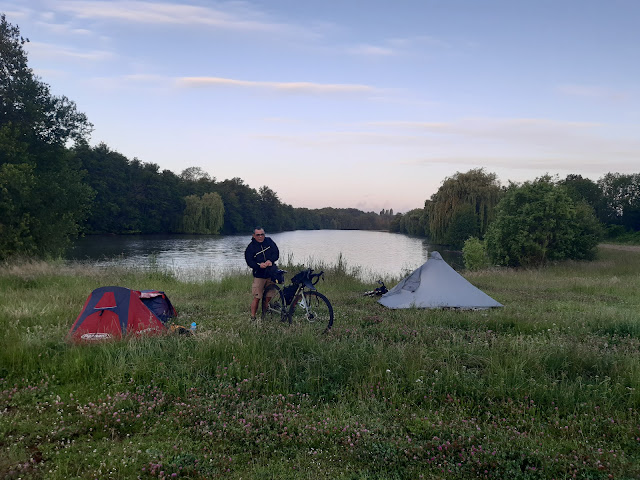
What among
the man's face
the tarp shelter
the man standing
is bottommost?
the tarp shelter

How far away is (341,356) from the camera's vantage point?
537 centimetres

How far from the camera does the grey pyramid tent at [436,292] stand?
10859mm

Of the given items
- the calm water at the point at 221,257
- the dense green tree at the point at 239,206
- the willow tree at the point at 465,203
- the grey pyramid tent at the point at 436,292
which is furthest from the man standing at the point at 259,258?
the dense green tree at the point at 239,206

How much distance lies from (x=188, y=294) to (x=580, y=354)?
10.5 metres

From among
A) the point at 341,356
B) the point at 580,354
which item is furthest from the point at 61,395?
the point at 580,354

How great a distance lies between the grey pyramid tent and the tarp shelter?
6178 mm

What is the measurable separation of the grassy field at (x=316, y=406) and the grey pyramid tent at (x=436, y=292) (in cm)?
370

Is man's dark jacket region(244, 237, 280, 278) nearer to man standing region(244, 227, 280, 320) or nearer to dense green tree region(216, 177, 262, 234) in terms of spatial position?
man standing region(244, 227, 280, 320)

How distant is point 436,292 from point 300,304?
4789mm

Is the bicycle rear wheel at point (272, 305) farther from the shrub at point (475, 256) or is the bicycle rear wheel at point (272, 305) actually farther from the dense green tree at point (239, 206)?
the dense green tree at point (239, 206)

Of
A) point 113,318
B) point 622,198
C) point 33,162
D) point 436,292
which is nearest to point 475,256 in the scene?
point 436,292

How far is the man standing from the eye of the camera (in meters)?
8.37

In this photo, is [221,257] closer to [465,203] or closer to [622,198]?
[465,203]

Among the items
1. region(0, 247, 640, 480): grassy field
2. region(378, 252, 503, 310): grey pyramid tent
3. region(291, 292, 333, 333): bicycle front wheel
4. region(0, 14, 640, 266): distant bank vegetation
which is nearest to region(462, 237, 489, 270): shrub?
region(0, 14, 640, 266): distant bank vegetation
